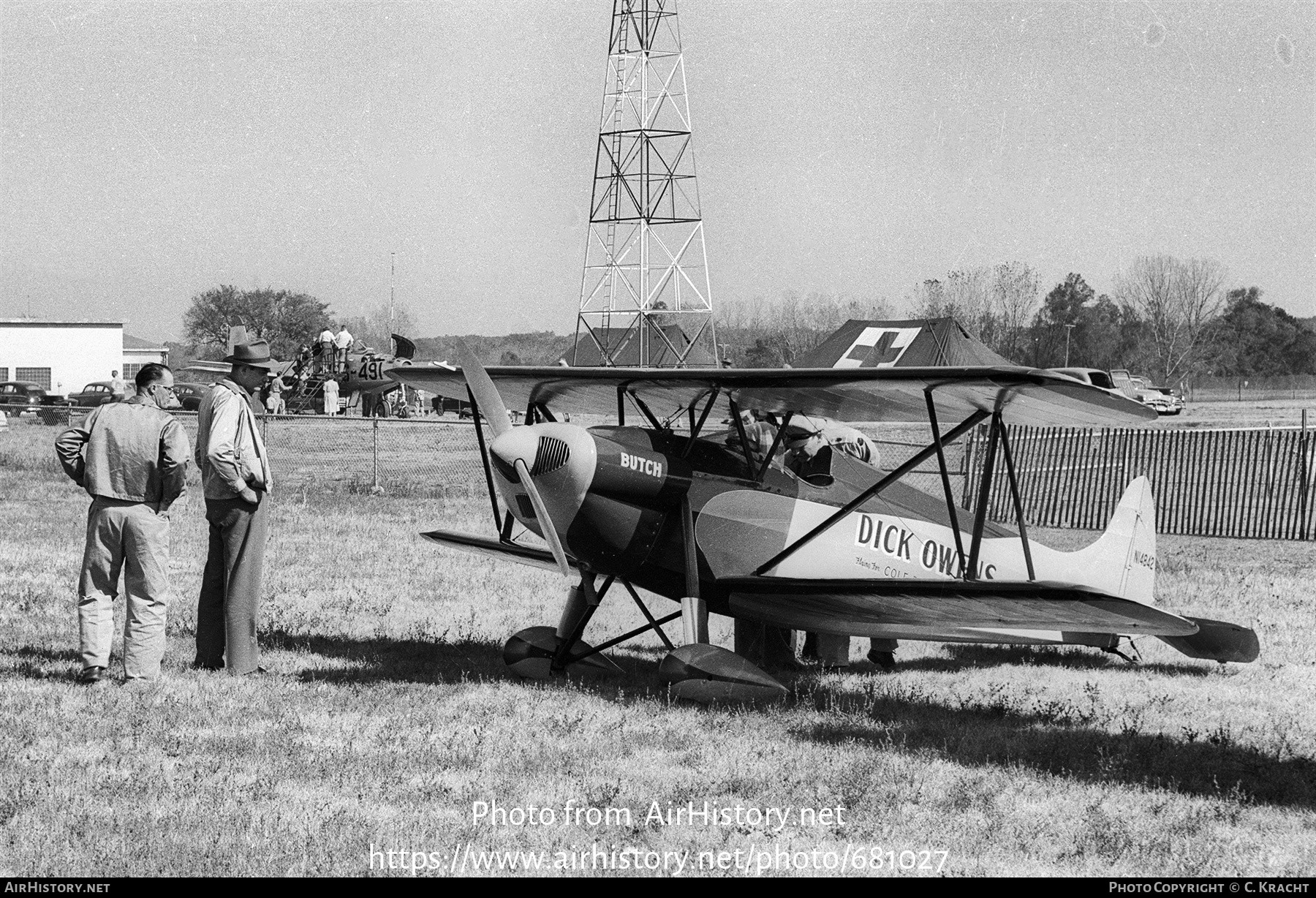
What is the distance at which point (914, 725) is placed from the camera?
24.0 ft

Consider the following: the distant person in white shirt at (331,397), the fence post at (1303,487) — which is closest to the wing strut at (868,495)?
the fence post at (1303,487)

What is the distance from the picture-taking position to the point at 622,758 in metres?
6.52

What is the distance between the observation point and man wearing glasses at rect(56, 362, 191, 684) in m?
7.38

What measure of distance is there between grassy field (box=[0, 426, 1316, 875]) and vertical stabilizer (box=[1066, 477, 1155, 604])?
50cm

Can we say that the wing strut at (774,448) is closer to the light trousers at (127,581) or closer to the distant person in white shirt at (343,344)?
the light trousers at (127,581)

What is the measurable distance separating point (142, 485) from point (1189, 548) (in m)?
13.2

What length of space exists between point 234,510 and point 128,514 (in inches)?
27.8

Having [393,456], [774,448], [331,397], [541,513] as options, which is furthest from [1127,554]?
[331,397]

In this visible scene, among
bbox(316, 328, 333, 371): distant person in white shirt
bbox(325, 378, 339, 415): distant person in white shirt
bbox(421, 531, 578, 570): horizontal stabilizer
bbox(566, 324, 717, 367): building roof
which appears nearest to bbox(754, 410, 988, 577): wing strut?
bbox(421, 531, 578, 570): horizontal stabilizer

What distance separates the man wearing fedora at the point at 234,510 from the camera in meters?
7.79

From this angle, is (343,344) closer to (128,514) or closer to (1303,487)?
(1303,487)

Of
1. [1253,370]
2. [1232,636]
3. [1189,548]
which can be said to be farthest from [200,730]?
[1253,370]

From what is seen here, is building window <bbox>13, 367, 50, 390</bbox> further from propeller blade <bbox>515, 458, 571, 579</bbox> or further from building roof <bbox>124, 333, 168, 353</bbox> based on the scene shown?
propeller blade <bbox>515, 458, 571, 579</bbox>

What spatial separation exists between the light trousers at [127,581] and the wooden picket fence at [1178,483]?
1244cm
